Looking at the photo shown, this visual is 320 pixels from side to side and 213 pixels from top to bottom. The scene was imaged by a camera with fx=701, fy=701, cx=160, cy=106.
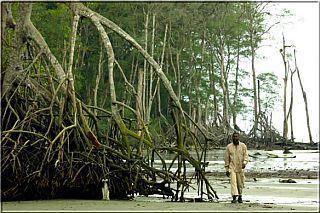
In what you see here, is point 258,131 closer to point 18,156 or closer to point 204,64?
point 204,64

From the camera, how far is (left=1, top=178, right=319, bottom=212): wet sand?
9453mm

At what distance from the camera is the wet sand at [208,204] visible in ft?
31.0

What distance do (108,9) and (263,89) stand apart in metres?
23.7

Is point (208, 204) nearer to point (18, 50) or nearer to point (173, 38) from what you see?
point (18, 50)

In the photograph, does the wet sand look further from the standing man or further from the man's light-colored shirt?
the man's light-colored shirt

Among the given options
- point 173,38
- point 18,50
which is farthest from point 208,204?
point 173,38

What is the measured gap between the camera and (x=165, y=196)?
11.6 meters

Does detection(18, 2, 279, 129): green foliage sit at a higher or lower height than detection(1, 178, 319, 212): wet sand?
higher

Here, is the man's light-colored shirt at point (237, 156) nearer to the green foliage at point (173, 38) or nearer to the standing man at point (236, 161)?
the standing man at point (236, 161)

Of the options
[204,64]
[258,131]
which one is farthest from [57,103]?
[204,64]

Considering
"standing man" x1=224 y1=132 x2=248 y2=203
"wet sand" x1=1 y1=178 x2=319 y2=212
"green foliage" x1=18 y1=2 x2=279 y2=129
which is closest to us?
"wet sand" x1=1 y1=178 x2=319 y2=212

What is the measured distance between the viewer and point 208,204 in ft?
33.7

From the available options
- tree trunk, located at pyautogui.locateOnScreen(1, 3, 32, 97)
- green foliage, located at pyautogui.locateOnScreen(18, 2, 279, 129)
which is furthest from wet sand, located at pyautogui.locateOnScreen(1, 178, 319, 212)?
green foliage, located at pyautogui.locateOnScreen(18, 2, 279, 129)

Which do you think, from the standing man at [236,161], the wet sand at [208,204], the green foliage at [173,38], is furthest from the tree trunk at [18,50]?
the green foliage at [173,38]
